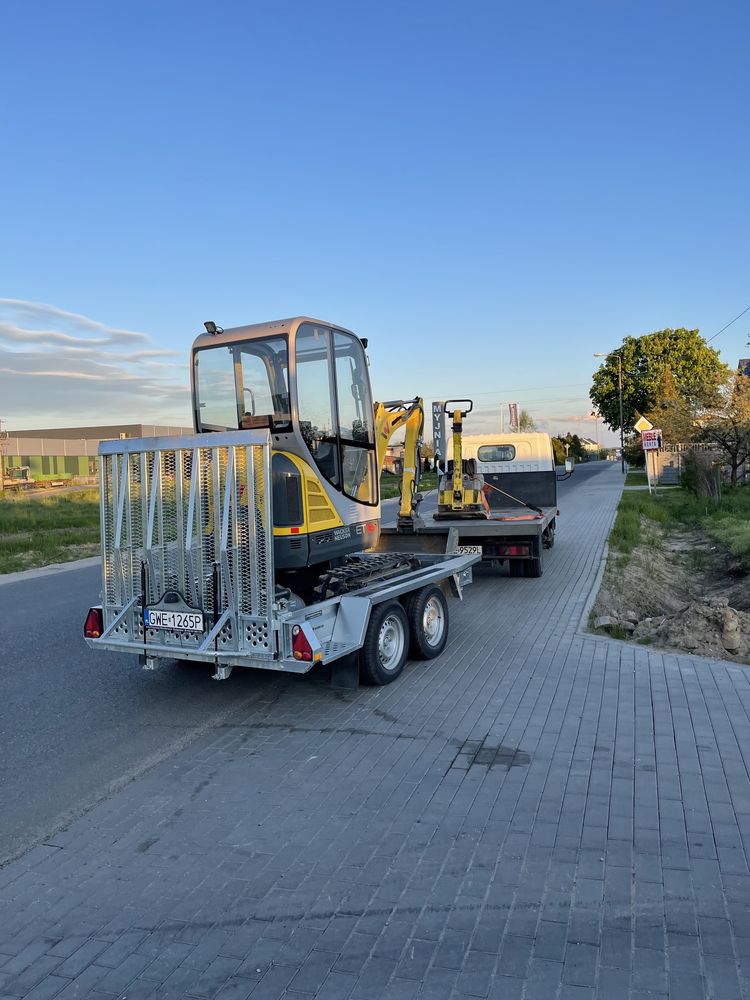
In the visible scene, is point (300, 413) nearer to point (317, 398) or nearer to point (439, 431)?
point (317, 398)

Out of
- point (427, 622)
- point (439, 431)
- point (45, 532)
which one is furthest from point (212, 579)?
point (45, 532)

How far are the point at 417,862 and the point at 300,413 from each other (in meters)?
3.75

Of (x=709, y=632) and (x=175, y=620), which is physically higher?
(x=175, y=620)

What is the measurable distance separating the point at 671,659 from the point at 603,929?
441 centimetres

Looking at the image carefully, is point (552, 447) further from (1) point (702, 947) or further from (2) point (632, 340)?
(2) point (632, 340)

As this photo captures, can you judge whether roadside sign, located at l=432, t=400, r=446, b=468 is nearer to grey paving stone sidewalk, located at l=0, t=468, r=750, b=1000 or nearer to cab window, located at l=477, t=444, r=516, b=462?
cab window, located at l=477, t=444, r=516, b=462

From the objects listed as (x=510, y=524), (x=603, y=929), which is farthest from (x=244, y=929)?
(x=510, y=524)

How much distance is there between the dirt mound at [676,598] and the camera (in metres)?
7.70

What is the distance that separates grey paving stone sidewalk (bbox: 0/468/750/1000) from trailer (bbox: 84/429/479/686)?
0.60 m

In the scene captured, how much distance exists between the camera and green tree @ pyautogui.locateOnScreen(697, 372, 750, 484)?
26.6 metres

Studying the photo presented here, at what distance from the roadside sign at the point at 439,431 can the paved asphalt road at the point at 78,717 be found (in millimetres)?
5553

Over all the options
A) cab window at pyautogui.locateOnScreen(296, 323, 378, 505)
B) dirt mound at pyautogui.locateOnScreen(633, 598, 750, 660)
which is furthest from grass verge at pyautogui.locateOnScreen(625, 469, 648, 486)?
cab window at pyautogui.locateOnScreen(296, 323, 378, 505)

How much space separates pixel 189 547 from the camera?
5930mm

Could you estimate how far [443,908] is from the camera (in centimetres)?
343
